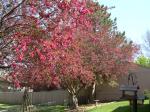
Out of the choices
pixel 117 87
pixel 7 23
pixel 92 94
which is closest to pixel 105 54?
pixel 92 94

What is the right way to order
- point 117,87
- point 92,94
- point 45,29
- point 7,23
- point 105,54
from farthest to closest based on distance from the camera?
point 117,87 < point 92,94 < point 105,54 < point 7,23 < point 45,29

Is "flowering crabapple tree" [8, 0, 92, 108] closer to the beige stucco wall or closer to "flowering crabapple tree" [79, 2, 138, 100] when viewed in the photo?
"flowering crabapple tree" [79, 2, 138, 100]

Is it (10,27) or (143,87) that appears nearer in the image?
(10,27)

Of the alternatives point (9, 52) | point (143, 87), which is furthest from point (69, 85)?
point (9, 52)

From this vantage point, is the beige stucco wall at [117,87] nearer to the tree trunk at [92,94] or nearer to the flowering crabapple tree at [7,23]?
the tree trunk at [92,94]

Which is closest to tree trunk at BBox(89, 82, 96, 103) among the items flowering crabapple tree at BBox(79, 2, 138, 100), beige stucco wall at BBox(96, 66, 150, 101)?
beige stucco wall at BBox(96, 66, 150, 101)

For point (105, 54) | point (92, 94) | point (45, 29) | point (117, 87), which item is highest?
point (105, 54)

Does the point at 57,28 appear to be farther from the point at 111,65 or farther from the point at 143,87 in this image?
the point at 143,87

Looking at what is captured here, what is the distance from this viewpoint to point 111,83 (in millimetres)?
40438

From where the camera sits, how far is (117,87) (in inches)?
1683

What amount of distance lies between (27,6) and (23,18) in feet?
1.44

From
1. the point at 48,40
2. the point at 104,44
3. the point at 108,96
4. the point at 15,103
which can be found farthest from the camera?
the point at 15,103

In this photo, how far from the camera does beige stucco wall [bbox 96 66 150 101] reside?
41.7m

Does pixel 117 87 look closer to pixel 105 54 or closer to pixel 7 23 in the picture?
pixel 105 54
